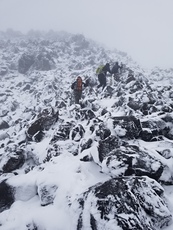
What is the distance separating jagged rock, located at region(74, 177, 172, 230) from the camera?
4.70 m

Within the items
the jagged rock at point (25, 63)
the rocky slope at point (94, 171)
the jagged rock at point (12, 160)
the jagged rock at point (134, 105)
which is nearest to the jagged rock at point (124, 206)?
the rocky slope at point (94, 171)

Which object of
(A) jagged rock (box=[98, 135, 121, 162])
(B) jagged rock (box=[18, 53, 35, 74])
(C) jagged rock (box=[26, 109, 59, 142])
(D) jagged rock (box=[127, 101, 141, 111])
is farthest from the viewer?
(B) jagged rock (box=[18, 53, 35, 74])

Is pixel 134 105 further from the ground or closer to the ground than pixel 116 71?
closer to the ground

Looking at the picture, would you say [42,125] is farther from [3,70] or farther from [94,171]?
[3,70]

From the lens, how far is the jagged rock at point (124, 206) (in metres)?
4.70

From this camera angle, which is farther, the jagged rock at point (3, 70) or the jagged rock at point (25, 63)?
the jagged rock at point (25, 63)

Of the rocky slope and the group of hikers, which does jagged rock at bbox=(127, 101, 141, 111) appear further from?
the group of hikers

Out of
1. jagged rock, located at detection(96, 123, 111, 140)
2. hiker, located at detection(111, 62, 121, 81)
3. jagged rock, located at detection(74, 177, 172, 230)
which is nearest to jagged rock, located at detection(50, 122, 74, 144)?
jagged rock, located at detection(96, 123, 111, 140)

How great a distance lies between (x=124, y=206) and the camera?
16.1ft

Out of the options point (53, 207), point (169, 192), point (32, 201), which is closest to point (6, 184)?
point (32, 201)

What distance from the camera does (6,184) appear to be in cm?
727

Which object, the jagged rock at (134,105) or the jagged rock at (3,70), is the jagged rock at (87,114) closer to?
the jagged rock at (134,105)

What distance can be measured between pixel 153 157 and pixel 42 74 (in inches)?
1473

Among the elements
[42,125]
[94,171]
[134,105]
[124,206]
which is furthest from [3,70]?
[124,206]
